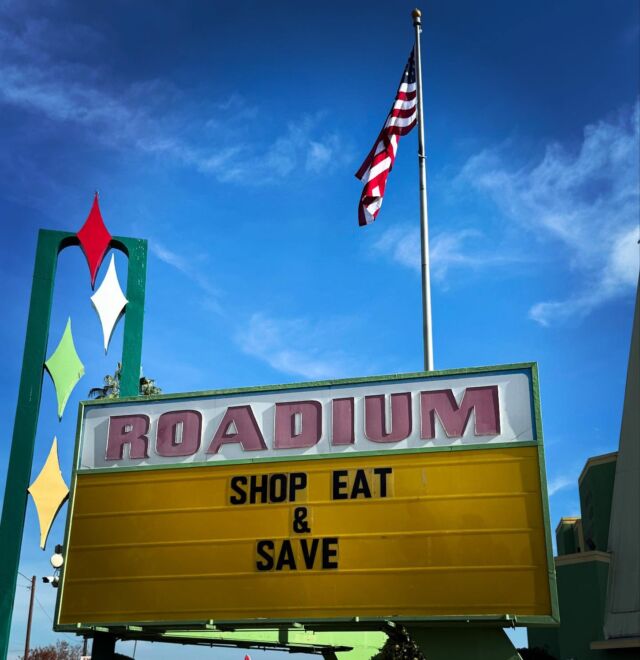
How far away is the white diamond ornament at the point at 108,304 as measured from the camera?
15.2 meters

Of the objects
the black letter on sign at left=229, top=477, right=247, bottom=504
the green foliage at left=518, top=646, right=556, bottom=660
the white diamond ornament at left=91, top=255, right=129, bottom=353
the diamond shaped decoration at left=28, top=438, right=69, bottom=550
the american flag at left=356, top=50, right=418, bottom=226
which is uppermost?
the american flag at left=356, top=50, right=418, bottom=226

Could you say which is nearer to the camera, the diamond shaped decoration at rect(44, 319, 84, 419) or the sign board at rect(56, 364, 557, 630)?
the sign board at rect(56, 364, 557, 630)

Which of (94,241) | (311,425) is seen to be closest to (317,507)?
(311,425)

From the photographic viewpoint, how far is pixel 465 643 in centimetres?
1063

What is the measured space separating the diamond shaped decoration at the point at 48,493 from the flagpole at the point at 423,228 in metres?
6.92

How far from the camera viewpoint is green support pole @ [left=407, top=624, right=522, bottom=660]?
10.5 meters

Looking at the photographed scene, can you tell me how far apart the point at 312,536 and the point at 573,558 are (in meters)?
14.6

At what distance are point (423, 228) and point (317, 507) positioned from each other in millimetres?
5988

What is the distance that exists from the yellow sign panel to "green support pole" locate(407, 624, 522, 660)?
40 centimetres

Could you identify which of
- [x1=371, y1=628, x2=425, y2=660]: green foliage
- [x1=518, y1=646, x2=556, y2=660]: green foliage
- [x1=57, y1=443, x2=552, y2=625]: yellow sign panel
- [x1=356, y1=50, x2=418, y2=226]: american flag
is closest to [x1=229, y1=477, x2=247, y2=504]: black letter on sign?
[x1=57, y1=443, x2=552, y2=625]: yellow sign panel

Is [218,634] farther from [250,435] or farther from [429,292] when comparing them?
[429,292]

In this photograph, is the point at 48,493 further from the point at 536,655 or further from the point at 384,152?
the point at 536,655

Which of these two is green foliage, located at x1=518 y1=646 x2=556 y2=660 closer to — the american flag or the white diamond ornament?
the american flag

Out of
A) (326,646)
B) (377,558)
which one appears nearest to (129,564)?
(377,558)
